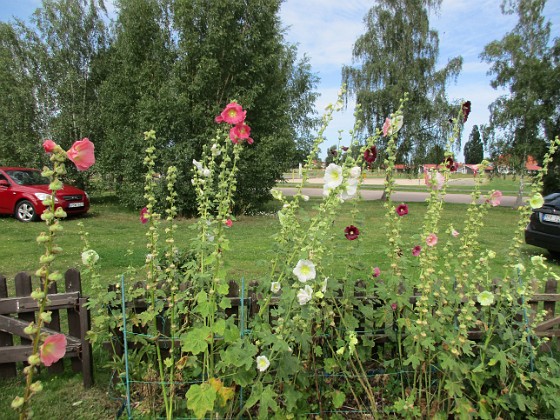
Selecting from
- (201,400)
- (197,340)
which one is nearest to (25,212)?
(197,340)

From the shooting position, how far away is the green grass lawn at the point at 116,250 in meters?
2.45

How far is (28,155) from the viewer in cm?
1493

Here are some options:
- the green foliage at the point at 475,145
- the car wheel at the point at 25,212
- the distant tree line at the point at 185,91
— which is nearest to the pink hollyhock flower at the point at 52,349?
the distant tree line at the point at 185,91

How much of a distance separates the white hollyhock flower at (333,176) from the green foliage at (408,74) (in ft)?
56.6

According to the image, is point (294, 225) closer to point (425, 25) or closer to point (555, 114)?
point (555, 114)

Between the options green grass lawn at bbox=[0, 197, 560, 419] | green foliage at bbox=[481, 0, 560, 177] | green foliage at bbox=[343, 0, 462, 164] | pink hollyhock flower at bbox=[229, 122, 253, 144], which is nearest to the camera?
pink hollyhock flower at bbox=[229, 122, 253, 144]

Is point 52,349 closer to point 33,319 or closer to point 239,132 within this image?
point 239,132

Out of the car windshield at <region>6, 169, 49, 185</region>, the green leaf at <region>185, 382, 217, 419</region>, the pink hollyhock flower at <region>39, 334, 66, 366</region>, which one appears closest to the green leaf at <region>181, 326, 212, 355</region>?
the green leaf at <region>185, 382, 217, 419</region>

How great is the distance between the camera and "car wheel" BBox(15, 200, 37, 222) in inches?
399

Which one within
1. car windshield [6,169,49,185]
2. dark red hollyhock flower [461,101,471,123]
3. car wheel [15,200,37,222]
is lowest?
car wheel [15,200,37,222]

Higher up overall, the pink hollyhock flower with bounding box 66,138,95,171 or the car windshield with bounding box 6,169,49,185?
the pink hollyhock flower with bounding box 66,138,95,171

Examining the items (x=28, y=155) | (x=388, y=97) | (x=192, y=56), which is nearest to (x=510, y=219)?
(x=388, y=97)

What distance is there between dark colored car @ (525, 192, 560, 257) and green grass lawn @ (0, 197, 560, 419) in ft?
1.41

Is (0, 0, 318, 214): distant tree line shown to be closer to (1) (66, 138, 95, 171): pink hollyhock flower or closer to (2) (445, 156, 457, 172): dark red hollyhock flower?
(2) (445, 156, 457, 172): dark red hollyhock flower
